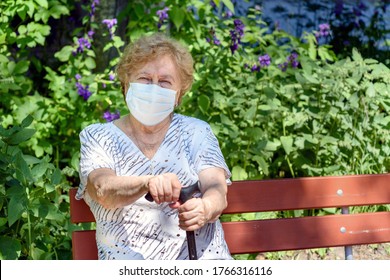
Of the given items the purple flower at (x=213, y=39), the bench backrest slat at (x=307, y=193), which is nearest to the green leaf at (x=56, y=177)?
the bench backrest slat at (x=307, y=193)

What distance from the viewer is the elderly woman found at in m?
3.62

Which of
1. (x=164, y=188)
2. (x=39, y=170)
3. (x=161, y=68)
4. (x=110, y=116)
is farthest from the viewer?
(x=110, y=116)

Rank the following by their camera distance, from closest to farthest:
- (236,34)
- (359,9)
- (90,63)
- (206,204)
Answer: (206,204) → (236,34) → (90,63) → (359,9)

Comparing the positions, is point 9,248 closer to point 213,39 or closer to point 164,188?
point 164,188

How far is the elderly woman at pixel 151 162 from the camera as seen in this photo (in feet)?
11.9

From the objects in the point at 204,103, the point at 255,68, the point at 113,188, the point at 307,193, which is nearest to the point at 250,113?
the point at 204,103

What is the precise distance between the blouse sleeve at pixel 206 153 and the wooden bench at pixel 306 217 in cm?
26

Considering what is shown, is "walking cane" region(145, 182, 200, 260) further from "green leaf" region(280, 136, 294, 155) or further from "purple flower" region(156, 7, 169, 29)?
"purple flower" region(156, 7, 169, 29)

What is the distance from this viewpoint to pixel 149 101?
3.65 m

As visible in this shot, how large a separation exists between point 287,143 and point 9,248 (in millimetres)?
1855

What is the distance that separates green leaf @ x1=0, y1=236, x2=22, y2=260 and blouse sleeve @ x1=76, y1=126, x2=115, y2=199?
0.39 m

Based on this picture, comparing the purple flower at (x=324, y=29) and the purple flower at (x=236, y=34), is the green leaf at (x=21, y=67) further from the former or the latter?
the purple flower at (x=324, y=29)

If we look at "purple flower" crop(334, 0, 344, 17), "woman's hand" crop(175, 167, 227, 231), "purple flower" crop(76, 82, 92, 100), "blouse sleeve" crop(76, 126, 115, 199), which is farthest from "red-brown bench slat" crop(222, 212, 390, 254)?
"purple flower" crop(334, 0, 344, 17)

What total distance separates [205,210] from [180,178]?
0.26 metres
